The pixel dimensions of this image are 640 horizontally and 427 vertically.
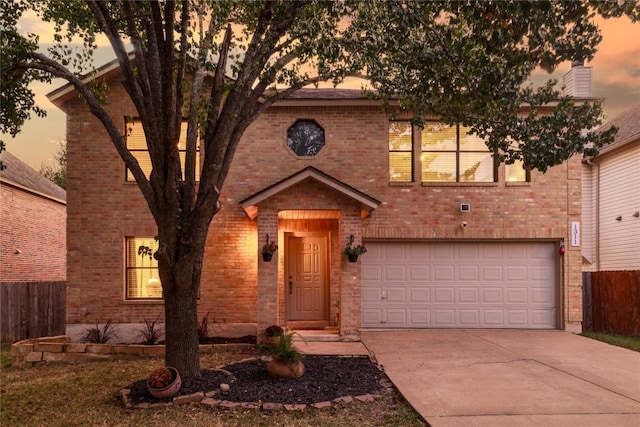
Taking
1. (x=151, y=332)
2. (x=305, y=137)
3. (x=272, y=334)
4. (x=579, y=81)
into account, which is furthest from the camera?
(x=579, y=81)

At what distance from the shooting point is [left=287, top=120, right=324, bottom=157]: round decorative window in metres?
12.5

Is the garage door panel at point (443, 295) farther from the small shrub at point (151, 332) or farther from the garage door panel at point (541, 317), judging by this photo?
the small shrub at point (151, 332)

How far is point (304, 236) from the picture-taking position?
1298 cm

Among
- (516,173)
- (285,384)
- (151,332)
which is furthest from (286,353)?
(516,173)

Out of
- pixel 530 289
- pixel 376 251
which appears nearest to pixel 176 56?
pixel 376 251

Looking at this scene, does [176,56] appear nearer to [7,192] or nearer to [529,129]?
[529,129]

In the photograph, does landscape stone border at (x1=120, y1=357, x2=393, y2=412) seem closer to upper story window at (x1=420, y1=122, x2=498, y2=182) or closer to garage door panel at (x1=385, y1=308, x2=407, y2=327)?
garage door panel at (x1=385, y1=308, x2=407, y2=327)

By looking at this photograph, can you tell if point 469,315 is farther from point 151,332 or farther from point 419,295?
point 151,332

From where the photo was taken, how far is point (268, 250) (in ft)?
36.0

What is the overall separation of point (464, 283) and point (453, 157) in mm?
3409

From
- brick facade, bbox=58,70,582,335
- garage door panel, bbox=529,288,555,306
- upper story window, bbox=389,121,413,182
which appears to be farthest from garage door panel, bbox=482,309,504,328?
upper story window, bbox=389,121,413,182

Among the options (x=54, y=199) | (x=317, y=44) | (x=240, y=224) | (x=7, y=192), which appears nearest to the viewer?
(x=317, y=44)

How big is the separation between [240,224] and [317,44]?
565 cm

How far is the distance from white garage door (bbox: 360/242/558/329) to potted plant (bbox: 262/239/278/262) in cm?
288
